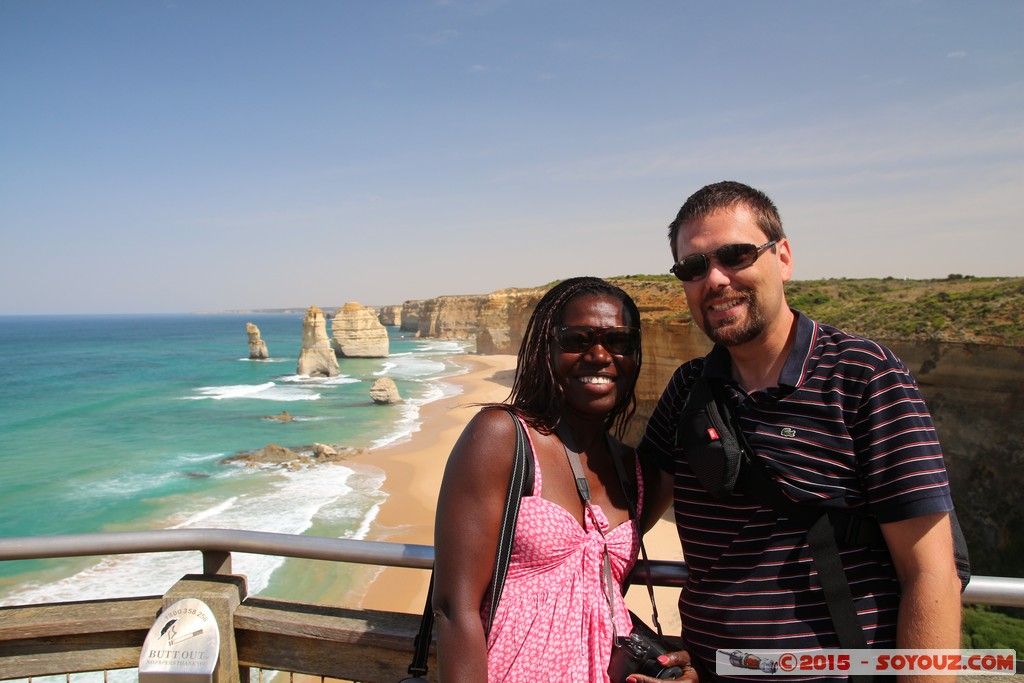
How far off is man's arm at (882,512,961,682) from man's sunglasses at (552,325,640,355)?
2.90 feet

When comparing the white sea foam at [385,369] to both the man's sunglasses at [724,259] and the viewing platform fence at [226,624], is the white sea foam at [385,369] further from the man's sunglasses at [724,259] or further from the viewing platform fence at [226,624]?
the man's sunglasses at [724,259]

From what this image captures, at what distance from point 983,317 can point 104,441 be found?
1471 inches

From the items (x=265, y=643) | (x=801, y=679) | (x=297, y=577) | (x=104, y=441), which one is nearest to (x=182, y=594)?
(x=265, y=643)

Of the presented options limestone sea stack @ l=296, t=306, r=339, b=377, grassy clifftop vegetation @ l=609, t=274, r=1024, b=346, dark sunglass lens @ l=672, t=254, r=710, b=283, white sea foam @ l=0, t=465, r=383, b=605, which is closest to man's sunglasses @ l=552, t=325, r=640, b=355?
dark sunglass lens @ l=672, t=254, r=710, b=283

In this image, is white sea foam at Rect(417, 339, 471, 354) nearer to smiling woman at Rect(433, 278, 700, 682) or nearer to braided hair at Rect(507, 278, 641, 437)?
braided hair at Rect(507, 278, 641, 437)

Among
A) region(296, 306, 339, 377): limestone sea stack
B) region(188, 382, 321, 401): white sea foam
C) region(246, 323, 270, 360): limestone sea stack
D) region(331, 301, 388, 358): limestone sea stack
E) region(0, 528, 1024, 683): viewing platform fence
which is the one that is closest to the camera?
region(0, 528, 1024, 683): viewing platform fence

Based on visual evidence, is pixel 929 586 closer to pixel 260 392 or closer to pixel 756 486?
pixel 756 486

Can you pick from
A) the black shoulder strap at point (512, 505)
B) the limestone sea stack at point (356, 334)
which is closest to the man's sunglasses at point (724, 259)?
the black shoulder strap at point (512, 505)

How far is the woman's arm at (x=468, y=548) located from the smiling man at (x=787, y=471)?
2.04 ft

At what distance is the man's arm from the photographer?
61.0 inches

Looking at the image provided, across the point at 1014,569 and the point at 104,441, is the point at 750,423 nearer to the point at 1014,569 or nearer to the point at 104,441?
the point at 1014,569

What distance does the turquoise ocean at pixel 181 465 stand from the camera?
13719 mm

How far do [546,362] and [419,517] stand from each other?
15819 millimetres

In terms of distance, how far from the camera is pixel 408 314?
13975 cm
